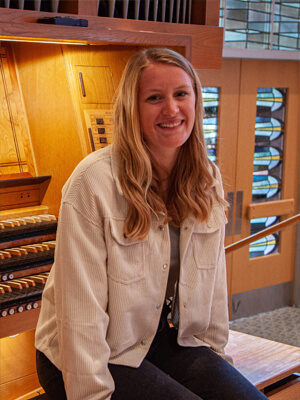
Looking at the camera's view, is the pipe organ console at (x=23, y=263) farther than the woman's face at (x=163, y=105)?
Yes

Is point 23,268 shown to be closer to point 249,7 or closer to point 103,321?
point 103,321

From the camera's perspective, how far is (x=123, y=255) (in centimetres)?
164

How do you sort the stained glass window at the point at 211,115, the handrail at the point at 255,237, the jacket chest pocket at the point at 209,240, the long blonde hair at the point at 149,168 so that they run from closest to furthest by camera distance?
1. the long blonde hair at the point at 149,168
2. the jacket chest pocket at the point at 209,240
3. the handrail at the point at 255,237
4. the stained glass window at the point at 211,115

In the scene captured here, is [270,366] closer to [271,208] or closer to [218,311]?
[218,311]

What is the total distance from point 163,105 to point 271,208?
131 inches

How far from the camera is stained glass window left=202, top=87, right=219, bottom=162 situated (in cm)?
437

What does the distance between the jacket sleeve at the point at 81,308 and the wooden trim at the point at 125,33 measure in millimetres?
808

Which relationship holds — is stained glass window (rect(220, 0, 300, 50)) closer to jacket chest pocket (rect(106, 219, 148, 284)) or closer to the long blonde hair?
the long blonde hair

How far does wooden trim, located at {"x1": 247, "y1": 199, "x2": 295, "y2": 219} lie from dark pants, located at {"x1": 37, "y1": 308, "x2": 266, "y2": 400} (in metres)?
3.01

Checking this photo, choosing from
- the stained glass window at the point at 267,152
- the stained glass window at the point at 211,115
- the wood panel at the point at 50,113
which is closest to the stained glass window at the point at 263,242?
the stained glass window at the point at 267,152

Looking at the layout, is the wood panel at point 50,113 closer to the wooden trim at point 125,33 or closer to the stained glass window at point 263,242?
the wooden trim at point 125,33

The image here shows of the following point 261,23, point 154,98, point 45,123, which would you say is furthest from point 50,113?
point 261,23

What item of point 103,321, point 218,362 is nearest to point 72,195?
point 103,321

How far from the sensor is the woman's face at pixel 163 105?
169 centimetres
